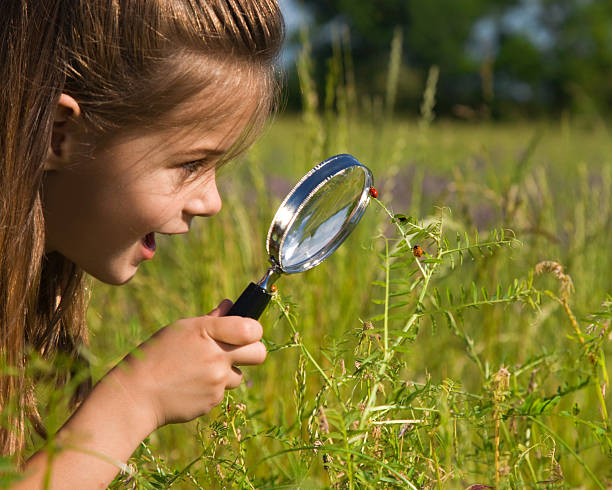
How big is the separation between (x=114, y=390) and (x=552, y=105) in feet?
→ 89.4

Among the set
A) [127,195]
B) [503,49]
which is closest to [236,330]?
[127,195]

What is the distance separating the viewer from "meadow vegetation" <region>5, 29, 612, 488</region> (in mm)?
680

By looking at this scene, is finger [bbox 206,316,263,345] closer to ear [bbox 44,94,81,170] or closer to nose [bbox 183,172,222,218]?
nose [bbox 183,172,222,218]

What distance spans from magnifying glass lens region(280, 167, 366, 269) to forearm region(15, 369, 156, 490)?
0.25m

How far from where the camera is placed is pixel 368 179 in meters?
0.87

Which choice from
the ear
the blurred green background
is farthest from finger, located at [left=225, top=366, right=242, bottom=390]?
the blurred green background

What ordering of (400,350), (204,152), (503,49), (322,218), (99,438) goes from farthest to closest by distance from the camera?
(503,49) → (204,152) → (322,218) → (99,438) → (400,350)

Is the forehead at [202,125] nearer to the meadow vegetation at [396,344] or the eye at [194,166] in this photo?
the eye at [194,166]

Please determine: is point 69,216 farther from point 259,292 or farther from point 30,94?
point 259,292

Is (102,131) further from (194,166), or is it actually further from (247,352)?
(247,352)

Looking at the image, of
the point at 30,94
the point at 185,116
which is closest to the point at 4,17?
the point at 30,94

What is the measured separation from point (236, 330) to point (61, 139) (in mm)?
412

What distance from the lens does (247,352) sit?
0.80 metres

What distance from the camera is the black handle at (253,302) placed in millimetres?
799
